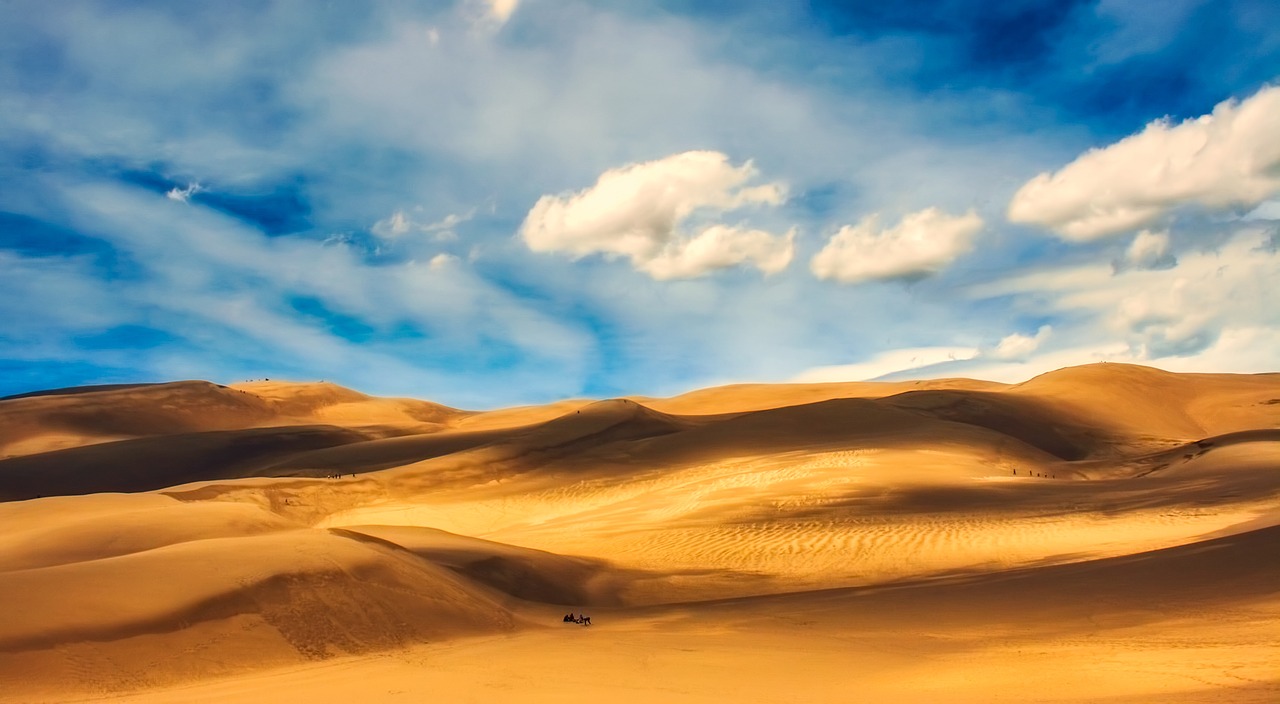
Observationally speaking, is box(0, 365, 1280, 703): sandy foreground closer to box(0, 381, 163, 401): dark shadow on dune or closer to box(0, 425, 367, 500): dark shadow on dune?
box(0, 425, 367, 500): dark shadow on dune

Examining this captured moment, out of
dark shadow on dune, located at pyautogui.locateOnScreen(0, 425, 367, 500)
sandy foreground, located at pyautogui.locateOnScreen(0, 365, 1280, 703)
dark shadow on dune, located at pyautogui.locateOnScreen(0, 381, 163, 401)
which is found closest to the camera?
sandy foreground, located at pyautogui.locateOnScreen(0, 365, 1280, 703)

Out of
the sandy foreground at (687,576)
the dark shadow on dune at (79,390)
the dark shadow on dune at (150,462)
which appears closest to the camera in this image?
the sandy foreground at (687,576)

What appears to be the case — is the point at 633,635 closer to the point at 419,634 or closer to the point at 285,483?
the point at 419,634

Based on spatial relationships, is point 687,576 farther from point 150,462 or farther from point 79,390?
point 79,390

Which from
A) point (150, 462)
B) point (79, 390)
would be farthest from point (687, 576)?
point (79, 390)

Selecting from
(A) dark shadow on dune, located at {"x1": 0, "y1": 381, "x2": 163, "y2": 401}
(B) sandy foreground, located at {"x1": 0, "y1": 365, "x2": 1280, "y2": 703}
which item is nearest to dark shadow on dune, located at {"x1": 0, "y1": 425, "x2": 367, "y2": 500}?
(B) sandy foreground, located at {"x1": 0, "y1": 365, "x2": 1280, "y2": 703}

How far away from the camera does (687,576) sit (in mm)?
17094

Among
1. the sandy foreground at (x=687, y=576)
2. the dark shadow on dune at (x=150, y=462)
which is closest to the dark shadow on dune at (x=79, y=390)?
the dark shadow on dune at (x=150, y=462)

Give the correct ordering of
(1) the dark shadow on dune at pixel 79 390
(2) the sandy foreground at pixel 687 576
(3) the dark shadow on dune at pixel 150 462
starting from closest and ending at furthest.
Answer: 1. (2) the sandy foreground at pixel 687 576
2. (3) the dark shadow on dune at pixel 150 462
3. (1) the dark shadow on dune at pixel 79 390

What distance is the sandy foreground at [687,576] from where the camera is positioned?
24.4ft

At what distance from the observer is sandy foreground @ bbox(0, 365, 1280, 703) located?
7430 millimetres

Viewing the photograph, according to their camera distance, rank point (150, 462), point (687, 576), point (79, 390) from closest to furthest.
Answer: point (687, 576), point (150, 462), point (79, 390)

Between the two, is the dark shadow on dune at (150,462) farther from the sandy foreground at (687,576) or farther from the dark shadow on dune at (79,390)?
the dark shadow on dune at (79,390)

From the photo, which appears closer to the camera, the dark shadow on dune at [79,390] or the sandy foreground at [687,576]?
the sandy foreground at [687,576]
